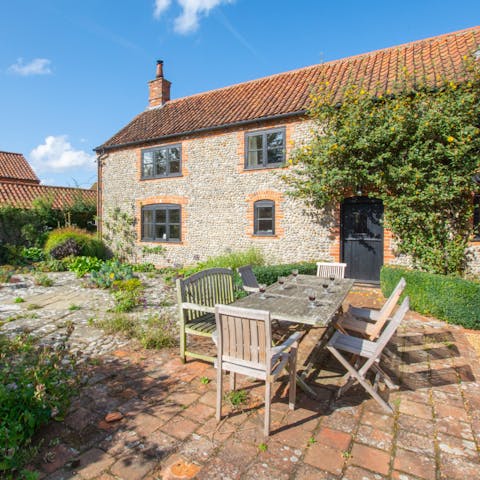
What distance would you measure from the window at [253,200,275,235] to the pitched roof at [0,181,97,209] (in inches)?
450

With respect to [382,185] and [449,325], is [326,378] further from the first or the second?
[382,185]

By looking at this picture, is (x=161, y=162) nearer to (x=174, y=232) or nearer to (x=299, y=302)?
(x=174, y=232)

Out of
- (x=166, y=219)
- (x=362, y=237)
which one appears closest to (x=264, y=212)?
(x=362, y=237)

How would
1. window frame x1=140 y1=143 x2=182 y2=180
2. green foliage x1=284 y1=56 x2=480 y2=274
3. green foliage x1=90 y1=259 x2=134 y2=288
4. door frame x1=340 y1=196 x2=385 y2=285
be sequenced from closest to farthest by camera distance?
1. green foliage x1=284 y1=56 x2=480 y2=274
2. green foliage x1=90 y1=259 x2=134 y2=288
3. door frame x1=340 y1=196 x2=385 y2=285
4. window frame x1=140 y1=143 x2=182 y2=180

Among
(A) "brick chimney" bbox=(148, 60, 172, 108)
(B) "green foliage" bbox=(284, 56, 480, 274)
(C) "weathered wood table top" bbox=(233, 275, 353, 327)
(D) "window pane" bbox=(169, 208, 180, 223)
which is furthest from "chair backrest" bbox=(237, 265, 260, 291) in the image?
(A) "brick chimney" bbox=(148, 60, 172, 108)

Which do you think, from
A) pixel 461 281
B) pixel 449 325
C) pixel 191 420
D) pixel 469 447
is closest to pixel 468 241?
pixel 461 281

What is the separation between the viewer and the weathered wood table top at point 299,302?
344cm

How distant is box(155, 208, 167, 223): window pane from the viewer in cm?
1380

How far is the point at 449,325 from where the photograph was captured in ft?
19.5

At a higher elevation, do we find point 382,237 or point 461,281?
point 382,237

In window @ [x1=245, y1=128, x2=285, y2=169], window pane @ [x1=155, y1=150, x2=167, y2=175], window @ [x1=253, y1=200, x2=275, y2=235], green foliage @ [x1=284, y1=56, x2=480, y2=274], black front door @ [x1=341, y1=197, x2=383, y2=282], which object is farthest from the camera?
window pane @ [x1=155, y1=150, x2=167, y2=175]

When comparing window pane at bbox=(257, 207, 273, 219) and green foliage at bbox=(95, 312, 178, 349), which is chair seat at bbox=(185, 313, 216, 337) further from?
window pane at bbox=(257, 207, 273, 219)

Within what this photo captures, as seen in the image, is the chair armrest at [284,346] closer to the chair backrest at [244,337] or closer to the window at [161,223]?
the chair backrest at [244,337]

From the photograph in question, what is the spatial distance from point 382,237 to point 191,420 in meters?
8.29
